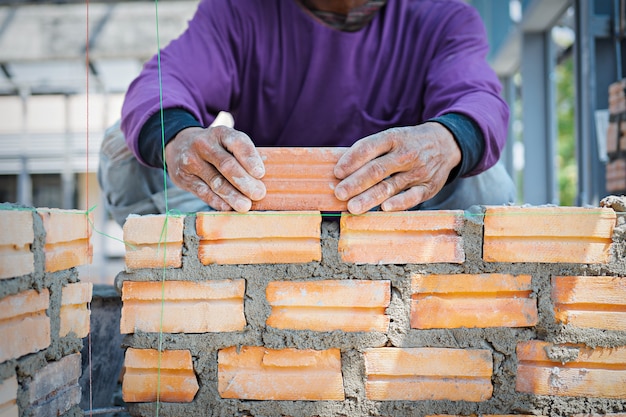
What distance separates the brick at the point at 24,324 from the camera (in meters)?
1.16

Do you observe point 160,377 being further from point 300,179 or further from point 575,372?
point 575,372

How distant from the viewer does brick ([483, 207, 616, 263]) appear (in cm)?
143

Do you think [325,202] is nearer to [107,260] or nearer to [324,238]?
[324,238]

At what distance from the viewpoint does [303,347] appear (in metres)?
1.44

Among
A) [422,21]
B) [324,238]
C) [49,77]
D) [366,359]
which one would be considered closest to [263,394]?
[366,359]

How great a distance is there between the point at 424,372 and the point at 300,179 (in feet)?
1.86

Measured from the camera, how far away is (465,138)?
158 cm

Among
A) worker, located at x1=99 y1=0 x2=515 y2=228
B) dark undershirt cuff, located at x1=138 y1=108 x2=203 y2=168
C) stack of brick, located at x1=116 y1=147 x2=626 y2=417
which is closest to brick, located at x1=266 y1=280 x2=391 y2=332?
stack of brick, located at x1=116 y1=147 x2=626 y2=417

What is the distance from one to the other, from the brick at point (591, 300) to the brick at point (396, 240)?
0.26m

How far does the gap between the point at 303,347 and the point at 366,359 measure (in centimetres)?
16

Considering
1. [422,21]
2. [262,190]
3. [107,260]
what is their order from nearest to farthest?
[262,190] → [422,21] → [107,260]

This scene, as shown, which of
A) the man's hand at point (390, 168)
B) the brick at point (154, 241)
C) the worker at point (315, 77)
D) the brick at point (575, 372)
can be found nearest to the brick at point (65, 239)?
the brick at point (154, 241)

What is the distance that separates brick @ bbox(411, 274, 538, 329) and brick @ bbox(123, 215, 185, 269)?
60 centimetres

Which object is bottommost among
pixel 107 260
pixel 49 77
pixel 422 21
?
pixel 107 260
